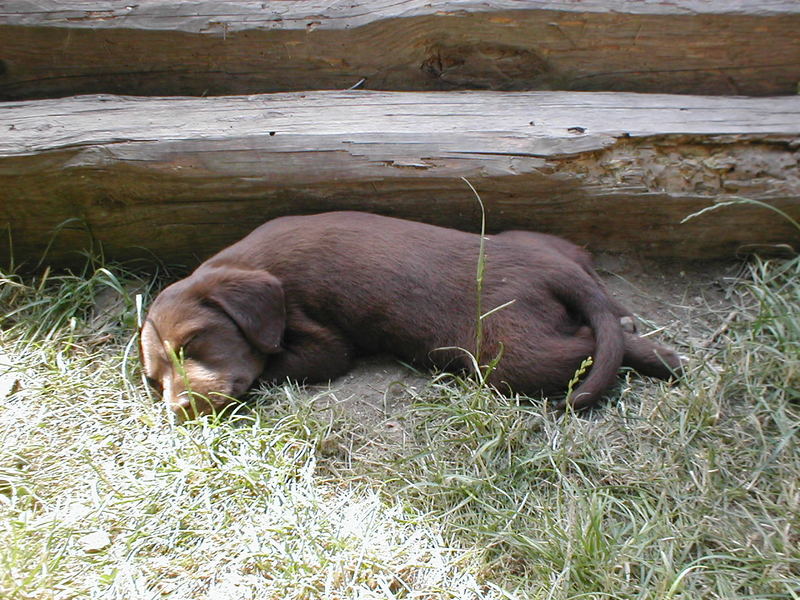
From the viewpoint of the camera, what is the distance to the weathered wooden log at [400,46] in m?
4.48

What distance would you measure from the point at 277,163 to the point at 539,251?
1.46 metres

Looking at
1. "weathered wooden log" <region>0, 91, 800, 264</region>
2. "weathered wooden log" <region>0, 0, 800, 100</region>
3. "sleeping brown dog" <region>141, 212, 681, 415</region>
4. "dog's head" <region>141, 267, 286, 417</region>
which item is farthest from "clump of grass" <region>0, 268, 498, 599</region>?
"weathered wooden log" <region>0, 0, 800, 100</region>

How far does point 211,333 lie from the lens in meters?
3.69

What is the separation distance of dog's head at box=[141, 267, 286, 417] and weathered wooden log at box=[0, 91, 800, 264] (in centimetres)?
71

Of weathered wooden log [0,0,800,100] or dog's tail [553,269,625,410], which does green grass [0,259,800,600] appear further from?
weathered wooden log [0,0,800,100]

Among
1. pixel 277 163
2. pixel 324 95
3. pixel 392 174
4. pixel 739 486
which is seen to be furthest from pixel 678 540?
pixel 324 95

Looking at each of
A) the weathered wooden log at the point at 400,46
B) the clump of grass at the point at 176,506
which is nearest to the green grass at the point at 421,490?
the clump of grass at the point at 176,506

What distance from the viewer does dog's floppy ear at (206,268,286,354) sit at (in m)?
3.68

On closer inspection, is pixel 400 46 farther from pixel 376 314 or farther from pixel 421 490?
pixel 421 490

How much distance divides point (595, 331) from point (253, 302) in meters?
1.63

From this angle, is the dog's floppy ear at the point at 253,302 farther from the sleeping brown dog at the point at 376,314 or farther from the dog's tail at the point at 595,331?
the dog's tail at the point at 595,331

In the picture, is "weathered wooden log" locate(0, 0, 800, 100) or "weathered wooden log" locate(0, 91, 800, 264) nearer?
"weathered wooden log" locate(0, 91, 800, 264)

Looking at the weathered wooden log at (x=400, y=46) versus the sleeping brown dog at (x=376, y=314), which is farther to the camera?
the weathered wooden log at (x=400, y=46)

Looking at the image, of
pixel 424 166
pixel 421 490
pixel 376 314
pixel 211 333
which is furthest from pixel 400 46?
pixel 421 490
